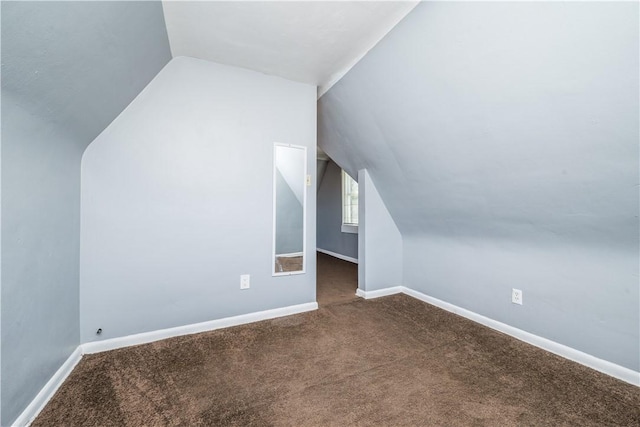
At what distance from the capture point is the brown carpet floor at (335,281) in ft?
10.1

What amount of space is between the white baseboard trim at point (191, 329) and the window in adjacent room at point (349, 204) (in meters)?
2.67

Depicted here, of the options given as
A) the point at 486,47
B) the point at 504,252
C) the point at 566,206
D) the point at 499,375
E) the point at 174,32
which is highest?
the point at 174,32

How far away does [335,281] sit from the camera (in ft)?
12.4

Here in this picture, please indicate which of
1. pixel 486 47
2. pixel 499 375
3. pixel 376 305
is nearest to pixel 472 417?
pixel 499 375

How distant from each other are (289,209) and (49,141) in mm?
1646

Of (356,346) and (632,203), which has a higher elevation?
(632,203)

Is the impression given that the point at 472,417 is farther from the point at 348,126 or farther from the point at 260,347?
the point at 348,126

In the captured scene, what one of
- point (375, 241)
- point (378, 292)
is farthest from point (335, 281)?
point (375, 241)

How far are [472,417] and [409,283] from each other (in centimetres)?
194

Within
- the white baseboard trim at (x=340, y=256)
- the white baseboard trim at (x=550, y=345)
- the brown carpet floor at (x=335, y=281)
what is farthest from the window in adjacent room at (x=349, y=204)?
the white baseboard trim at (x=550, y=345)

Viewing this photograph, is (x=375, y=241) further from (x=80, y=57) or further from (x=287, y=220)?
(x=80, y=57)

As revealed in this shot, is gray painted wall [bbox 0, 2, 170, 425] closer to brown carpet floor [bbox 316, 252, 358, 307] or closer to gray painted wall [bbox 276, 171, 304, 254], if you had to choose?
gray painted wall [bbox 276, 171, 304, 254]

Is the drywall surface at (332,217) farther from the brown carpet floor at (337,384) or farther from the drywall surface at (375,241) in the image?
the brown carpet floor at (337,384)

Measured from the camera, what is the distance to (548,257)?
6.55 ft
